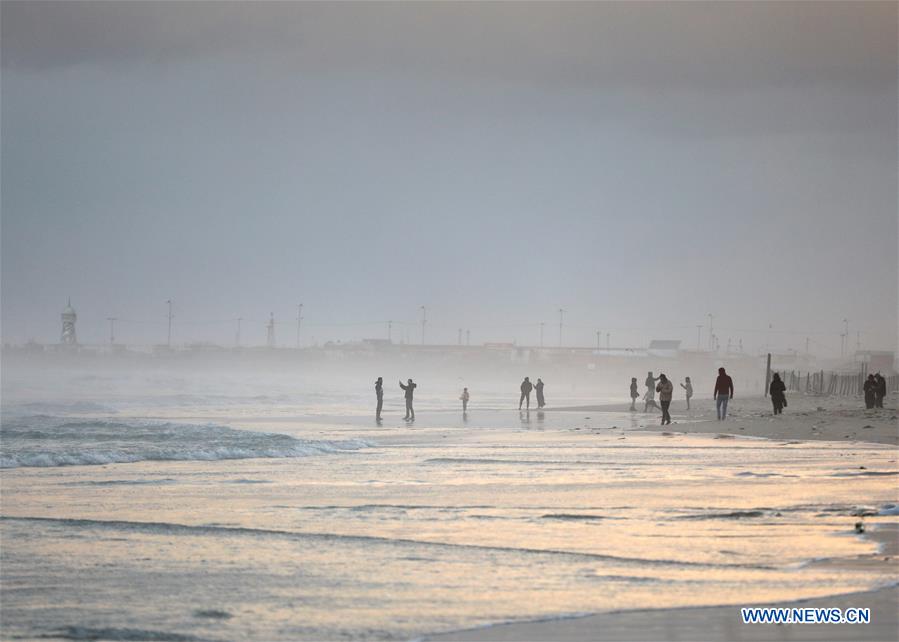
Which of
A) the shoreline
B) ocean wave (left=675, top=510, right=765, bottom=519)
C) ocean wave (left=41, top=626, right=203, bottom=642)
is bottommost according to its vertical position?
ocean wave (left=41, top=626, right=203, bottom=642)

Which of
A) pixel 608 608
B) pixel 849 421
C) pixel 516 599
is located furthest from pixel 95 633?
pixel 849 421

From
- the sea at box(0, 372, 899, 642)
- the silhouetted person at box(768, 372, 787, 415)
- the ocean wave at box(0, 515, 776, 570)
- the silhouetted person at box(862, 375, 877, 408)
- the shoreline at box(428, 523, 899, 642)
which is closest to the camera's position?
the shoreline at box(428, 523, 899, 642)

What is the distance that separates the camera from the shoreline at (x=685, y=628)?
7.36 metres

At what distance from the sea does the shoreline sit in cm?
18

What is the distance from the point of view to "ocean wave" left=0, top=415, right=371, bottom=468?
21422 millimetres

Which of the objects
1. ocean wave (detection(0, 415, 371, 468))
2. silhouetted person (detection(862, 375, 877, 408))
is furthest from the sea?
silhouetted person (detection(862, 375, 877, 408))

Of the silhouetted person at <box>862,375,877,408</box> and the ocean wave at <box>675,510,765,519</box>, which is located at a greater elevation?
the silhouetted person at <box>862,375,877,408</box>

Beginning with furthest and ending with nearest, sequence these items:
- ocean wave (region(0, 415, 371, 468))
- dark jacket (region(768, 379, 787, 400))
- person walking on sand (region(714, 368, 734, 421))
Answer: dark jacket (region(768, 379, 787, 400)), person walking on sand (region(714, 368, 734, 421)), ocean wave (region(0, 415, 371, 468))

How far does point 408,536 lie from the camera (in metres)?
11.4

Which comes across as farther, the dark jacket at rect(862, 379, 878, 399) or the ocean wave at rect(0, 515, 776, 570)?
the dark jacket at rect(862, 379, 878, 399)

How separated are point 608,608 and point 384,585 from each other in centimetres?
192

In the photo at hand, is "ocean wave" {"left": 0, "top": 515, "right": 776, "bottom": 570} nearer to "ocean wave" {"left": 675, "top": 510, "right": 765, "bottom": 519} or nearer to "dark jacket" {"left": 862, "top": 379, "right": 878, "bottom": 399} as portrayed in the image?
"ocean wave" {"left": 675, "top": 510, "right": 765, "bottom": 519}

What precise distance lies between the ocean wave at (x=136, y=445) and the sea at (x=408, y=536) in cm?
17

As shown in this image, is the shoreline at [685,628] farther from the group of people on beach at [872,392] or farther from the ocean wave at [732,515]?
the group of people on beach at [872,392]
